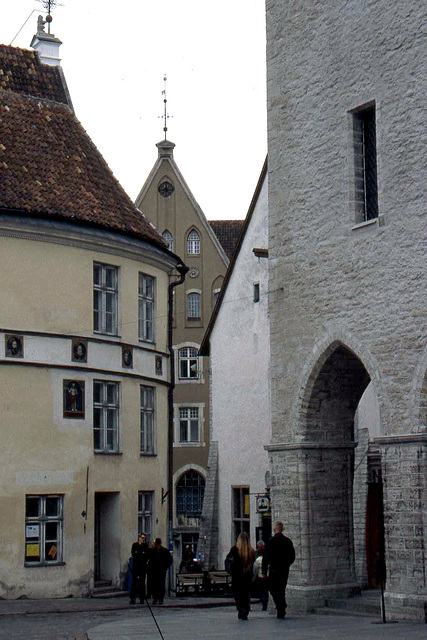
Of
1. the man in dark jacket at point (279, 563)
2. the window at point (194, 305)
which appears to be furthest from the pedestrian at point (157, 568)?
the window at point (194, 305)

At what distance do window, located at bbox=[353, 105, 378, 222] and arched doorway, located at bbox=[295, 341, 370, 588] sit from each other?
233 cm

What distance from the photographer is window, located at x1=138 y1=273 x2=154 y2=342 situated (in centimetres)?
3020

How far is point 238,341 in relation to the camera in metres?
37.6

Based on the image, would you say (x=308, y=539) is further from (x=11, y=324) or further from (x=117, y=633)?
(x=11, y=324)

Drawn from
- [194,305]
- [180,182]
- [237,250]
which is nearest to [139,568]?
[237,250]

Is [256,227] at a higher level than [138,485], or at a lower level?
higher

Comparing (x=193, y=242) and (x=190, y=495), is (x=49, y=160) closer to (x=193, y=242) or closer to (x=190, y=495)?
(x=193, y=242)

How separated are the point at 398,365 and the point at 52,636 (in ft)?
21.8

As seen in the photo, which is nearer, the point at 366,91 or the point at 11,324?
the point at 366,91

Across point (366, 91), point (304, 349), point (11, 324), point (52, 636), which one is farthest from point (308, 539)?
point (11, 324)

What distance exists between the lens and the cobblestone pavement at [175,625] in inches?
632

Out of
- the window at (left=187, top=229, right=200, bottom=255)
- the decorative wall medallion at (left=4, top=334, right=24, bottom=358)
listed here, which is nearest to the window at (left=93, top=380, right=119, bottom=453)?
the decorative wall medallion at (left=4, top=334, right=24, bottom=358)

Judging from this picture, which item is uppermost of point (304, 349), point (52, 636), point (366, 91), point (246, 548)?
point (366, 91)

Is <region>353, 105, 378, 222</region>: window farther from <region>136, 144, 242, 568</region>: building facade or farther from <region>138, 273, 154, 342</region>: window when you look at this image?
<region>136, 144, 242, 568</region>: building facade
